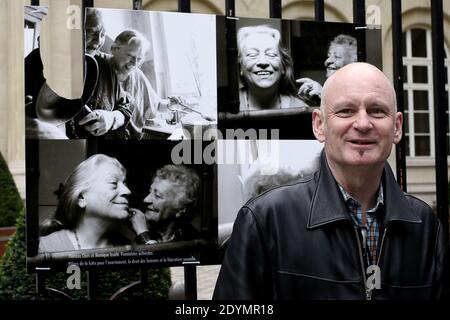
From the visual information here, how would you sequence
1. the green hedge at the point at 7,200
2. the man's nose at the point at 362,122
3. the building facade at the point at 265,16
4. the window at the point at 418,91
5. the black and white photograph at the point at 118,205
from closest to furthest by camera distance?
the man's nose at the point at 362,122
the black and white photograph at the point at 118,205
the green hedge at the point at 7,200
the building facade at the point at 265,16
the window at the point at 418,91

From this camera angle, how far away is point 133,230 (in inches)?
85.3

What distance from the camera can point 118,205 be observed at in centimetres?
215

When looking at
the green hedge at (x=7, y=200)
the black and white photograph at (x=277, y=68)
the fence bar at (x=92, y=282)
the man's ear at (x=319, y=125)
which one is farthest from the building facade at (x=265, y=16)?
the man's ear at (x=319, y=125)

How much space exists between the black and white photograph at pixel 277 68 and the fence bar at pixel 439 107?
14.2 inches

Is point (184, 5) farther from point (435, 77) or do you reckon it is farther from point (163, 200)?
point (435, 77)

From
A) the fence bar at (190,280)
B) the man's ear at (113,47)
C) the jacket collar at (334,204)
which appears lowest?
the fence bar at (190,280)

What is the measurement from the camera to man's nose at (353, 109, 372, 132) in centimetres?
163

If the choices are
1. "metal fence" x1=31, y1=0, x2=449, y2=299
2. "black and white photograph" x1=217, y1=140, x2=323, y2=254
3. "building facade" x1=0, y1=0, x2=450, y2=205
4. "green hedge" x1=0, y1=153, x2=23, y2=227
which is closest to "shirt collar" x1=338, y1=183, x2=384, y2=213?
"black and white photograph" x1=217, y1=140, x2=323, y2=254

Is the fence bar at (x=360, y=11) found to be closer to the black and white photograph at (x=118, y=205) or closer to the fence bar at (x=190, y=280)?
the fence bar at (x=190, y=280)

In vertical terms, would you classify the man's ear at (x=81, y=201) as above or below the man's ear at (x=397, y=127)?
below

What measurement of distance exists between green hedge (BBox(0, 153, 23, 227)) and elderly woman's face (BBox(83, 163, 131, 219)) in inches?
205

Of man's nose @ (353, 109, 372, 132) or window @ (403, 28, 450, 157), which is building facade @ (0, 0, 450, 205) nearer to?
window @ (403, 28, 450, 157)

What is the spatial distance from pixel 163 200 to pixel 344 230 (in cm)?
77

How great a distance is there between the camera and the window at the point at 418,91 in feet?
39.8
